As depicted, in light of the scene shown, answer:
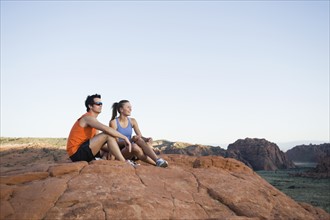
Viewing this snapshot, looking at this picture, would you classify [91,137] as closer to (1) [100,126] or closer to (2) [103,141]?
(2) [103,141]

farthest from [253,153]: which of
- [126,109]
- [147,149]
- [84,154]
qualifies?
[84,154]

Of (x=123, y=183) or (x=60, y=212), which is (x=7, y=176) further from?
(x=123, y=183)

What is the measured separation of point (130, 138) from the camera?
726cm

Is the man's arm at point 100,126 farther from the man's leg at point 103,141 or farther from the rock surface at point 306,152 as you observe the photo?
the rock surface at point 306,152

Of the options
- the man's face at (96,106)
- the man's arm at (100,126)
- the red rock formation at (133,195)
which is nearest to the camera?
the red rock formation at (133,195)

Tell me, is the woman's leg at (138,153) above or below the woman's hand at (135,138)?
below

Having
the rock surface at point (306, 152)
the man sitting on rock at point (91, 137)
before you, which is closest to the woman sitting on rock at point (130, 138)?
the man sitting on rock at point (91, 137)

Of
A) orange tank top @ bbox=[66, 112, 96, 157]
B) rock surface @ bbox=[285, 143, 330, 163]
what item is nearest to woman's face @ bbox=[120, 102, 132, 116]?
orange tank top @ bbox=[66, 112, 96, 157]

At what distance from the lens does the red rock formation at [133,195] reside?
15.0 ft

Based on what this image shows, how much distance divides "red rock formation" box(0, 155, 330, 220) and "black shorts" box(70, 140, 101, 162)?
0.39m

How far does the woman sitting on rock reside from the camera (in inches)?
265

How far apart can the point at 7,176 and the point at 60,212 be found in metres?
1.58

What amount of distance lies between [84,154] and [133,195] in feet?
6.10

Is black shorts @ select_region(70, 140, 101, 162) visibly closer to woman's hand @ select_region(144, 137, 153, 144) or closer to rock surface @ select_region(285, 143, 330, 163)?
woman's hand @ select_region(144, 137, 153, 144)
